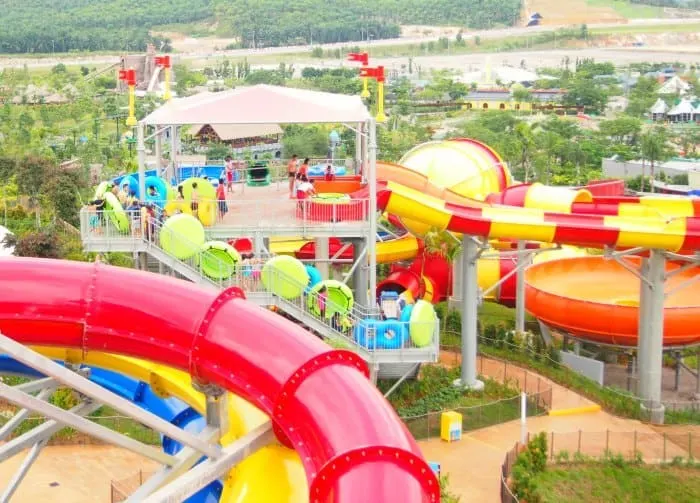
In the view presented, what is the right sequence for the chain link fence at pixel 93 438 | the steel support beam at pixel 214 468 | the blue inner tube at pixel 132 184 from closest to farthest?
the steel support beam at pixel 214 468 → the chain link fence at pixel 93 438 → the blue inner tube at pixel 132 184

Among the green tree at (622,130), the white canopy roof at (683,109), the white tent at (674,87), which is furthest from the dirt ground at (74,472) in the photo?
the white tent at (674,87)

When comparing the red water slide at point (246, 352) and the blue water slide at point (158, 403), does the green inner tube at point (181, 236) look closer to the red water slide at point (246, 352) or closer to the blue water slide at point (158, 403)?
the blue water slide at point (158, 403)

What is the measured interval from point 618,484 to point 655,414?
4615 mm

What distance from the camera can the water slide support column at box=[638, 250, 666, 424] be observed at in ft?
86.6

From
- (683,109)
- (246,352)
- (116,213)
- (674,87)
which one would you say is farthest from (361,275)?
(674,87)

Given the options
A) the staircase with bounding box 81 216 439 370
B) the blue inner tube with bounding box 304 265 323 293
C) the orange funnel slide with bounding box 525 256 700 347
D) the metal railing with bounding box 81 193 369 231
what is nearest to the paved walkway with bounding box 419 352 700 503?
the staircase with bounding box 81 216 439 370

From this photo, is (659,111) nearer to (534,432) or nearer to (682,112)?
(682,112)

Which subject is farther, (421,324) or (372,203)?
(372,203)

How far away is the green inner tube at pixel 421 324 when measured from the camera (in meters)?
22.8

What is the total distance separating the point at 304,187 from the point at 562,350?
9.03 meters

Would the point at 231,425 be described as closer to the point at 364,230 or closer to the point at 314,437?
the point at 314,437

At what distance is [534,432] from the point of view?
24750 millimetres

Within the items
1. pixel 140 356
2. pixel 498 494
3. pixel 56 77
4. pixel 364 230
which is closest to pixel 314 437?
pixel 140 356

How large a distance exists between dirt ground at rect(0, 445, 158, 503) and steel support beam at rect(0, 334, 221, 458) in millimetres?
10923
